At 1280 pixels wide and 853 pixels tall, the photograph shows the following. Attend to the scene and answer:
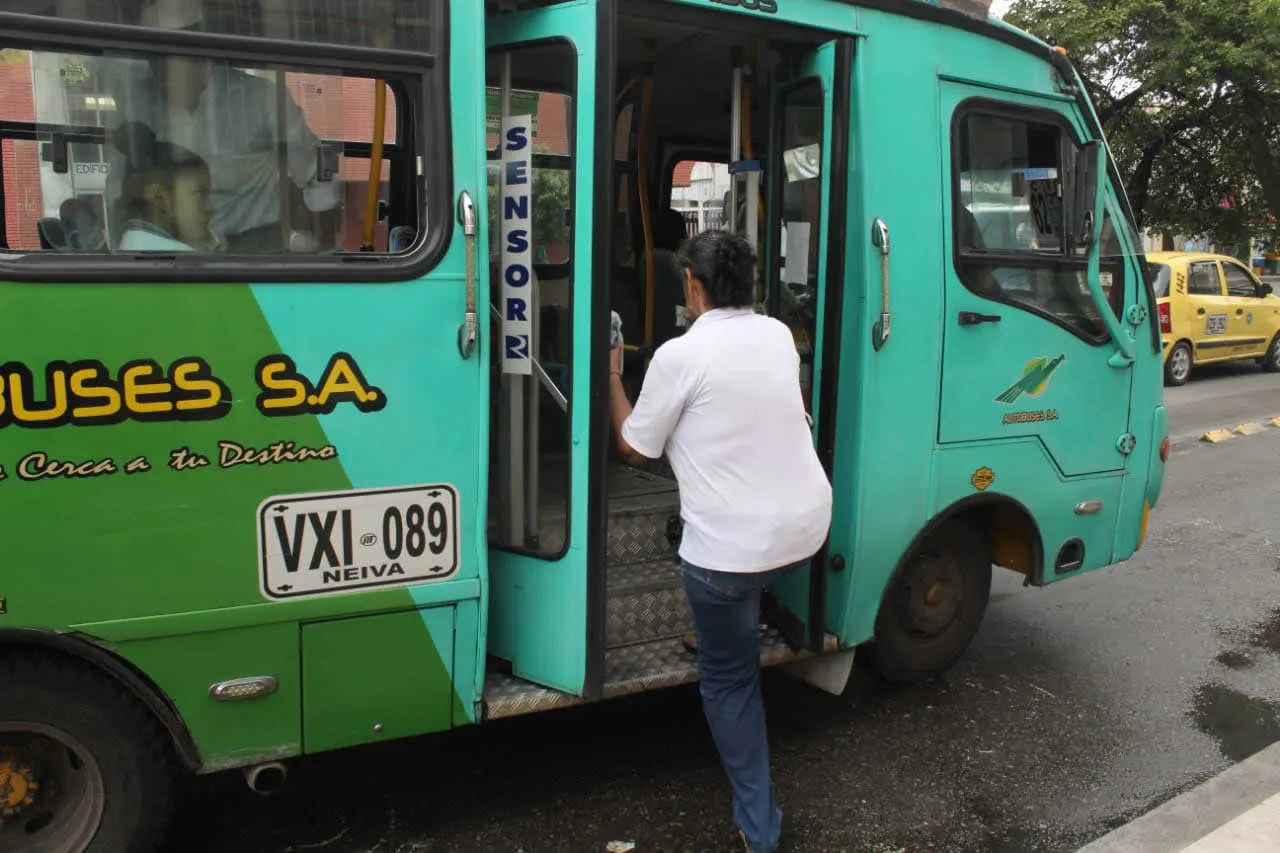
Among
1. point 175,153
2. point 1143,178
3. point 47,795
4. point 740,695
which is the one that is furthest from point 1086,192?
point 1143,178

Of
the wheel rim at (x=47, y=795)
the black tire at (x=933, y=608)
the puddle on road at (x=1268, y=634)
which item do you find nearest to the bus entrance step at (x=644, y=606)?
the black tire at (x=933, y=608)

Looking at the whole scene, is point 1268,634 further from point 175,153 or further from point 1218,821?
point 175,153

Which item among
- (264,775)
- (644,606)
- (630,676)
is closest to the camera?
(264,775)

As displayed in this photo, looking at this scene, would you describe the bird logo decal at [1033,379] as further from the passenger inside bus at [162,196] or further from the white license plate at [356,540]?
the passenger inside bus at [162,196]

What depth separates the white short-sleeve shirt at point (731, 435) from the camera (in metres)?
2.91

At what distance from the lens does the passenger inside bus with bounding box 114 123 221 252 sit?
2.64 meters

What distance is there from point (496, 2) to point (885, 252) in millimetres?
1500

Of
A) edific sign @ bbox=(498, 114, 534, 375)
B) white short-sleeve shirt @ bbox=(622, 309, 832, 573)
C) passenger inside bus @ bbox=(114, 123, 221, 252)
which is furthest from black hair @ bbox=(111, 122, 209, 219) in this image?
white short-sleeve shirt @ bbox=(622, 309, 832, 573)

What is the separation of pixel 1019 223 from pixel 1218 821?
2232 mm

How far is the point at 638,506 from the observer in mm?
3953

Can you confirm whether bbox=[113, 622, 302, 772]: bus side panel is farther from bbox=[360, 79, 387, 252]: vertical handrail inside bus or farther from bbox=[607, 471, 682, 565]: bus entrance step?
bbox=[607, 471, 682, 565]: bus entrance step

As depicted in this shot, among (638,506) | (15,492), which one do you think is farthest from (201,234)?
(638,506)

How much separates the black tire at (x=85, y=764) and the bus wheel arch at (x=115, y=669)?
16 millimetres

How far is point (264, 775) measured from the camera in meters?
3.02
